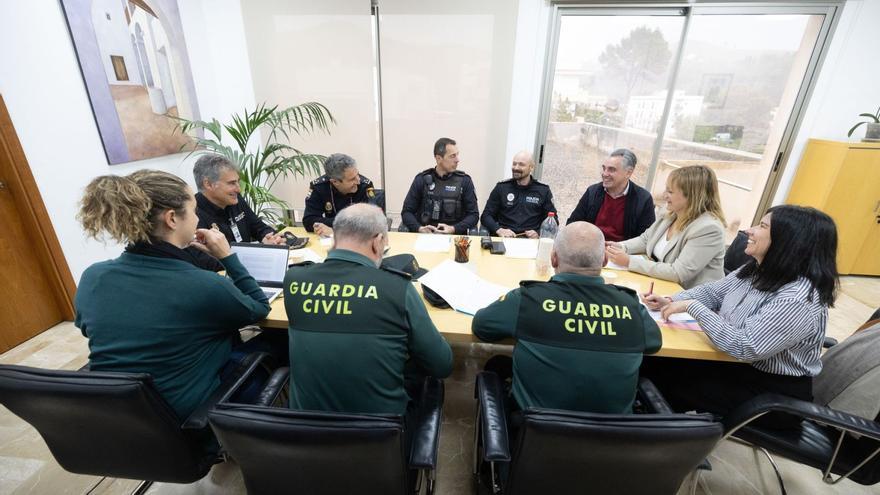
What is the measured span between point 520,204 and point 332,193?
61.4 inches


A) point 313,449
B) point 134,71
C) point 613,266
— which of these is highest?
point 134,71

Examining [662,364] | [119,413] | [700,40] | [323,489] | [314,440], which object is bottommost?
[662,364]

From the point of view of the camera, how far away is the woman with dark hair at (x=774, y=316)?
121cm

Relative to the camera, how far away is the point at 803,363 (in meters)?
1.28

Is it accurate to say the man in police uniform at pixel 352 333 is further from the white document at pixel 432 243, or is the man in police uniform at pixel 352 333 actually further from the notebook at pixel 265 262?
the white document at pixel 432 243

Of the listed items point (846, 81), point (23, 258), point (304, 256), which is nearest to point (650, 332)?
point (304, 256)

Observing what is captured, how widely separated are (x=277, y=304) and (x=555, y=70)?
3.43 metres

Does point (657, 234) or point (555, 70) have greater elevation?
point (555, 70)

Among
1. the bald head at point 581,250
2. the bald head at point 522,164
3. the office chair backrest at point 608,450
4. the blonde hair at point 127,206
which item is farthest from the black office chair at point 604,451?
the bald head at point 522,164

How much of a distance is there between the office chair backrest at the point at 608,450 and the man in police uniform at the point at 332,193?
2127 mm

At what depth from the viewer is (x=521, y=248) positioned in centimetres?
222

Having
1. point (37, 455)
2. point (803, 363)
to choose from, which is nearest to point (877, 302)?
point (803, 363)

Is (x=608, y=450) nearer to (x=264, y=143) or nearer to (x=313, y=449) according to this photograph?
(x=313, y=449)

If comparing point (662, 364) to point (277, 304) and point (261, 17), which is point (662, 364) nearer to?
point (277, 304)
